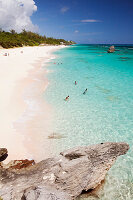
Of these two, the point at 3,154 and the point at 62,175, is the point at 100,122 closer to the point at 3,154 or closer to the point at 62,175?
the point at 62,175

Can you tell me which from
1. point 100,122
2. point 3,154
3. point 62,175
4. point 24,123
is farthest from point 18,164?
point 100,122

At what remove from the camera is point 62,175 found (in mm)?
5074

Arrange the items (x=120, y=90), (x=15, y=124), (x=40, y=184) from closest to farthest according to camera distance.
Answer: (x=40, y=184)
(x=15, y=124)
(x=120, y=90)

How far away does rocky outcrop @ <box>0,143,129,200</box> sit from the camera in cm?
454

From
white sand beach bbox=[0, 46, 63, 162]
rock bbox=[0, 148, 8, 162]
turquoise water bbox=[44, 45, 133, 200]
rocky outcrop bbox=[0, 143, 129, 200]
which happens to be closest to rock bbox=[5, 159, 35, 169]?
rocky outcrop bbox=[0, 143, 129, 200]

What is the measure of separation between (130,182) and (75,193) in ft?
10.4

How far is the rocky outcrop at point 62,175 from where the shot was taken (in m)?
4.54

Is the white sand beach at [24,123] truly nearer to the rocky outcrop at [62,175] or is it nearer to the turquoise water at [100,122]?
the turquoise water at [100,122]

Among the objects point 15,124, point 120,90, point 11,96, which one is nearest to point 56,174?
point 15,124

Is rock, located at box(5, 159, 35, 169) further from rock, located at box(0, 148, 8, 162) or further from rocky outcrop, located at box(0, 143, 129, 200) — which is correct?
rock, located at box(0, 148, 8, 162)

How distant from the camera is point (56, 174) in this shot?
16.9 ft

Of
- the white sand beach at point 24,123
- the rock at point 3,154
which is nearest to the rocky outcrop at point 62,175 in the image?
the rock at point 3,154

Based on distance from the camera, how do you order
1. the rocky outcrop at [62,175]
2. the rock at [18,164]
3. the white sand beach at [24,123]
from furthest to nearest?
the white sand beach at [24,123], the rock at [18,164], the rocky outcrop at [62,175]

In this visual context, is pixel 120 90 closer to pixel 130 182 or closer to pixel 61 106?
pixel 61 106
